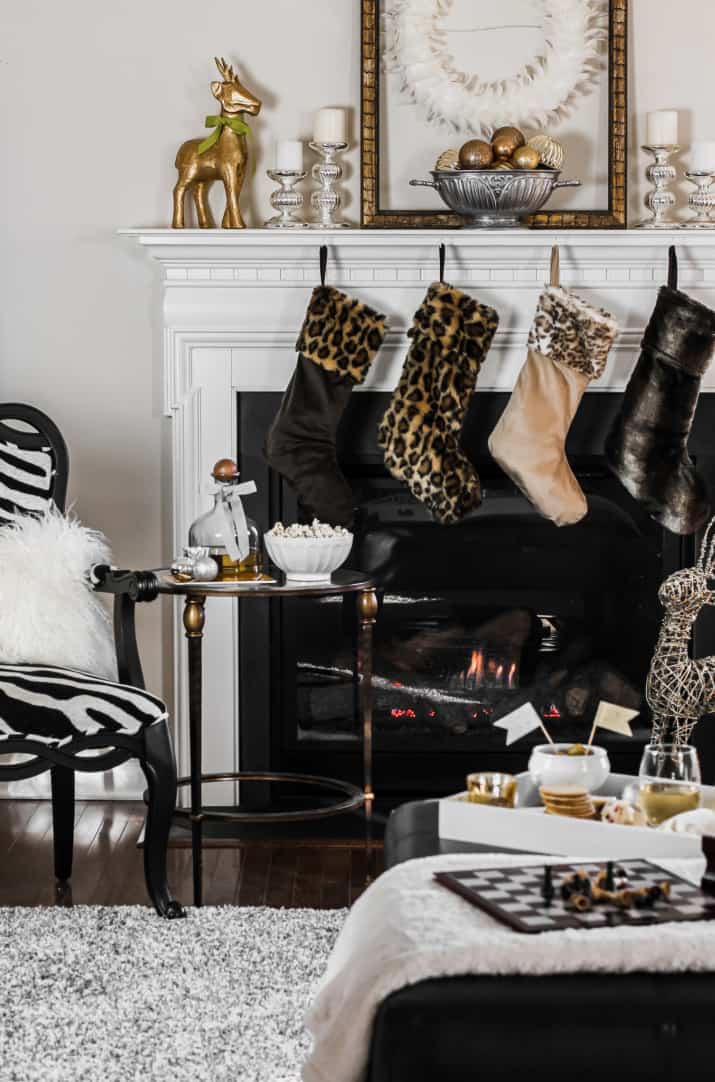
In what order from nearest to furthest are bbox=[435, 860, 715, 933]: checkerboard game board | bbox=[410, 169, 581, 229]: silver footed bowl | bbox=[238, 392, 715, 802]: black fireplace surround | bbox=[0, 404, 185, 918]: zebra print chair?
bbox=[435, 860, 715, 933]: checkerboard game board → bbox=[0, 404, 185, 918]: zebra print chair → bbox=[410, 169, 581, 229]: silver footed bowl → bbox=[238, 392, 715, 802]: black fireplace surround

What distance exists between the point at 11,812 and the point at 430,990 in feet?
8.02

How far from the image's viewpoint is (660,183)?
3525mm

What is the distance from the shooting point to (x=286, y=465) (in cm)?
347

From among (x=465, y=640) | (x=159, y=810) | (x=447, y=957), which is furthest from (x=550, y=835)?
(x=465, y=640)

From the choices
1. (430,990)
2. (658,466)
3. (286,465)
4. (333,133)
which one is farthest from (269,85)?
(430,990)

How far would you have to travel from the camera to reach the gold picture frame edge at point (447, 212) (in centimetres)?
352

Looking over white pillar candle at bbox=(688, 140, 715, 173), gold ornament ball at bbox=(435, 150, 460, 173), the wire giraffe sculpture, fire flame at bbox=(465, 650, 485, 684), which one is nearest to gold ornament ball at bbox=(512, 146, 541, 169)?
gold ornament ball at bbox=(435, 150, 460, 173)

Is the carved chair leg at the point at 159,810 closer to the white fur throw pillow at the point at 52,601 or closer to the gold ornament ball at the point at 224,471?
the white fur throw pillow at the point at 52,601

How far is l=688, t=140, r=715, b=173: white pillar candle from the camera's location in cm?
349

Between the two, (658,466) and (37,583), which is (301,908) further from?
(658,466)

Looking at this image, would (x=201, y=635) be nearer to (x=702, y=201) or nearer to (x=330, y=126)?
(x=330, y=126)

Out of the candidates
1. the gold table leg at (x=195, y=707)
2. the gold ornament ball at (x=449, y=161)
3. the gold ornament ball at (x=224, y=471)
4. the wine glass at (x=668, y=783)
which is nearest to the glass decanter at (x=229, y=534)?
the gold ornament ball at (x=224, y=471)

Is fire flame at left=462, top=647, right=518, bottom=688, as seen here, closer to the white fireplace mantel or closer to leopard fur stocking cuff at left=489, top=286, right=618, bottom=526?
leopard fur stocking cuff at left=489, top=286, right=618, bottom=526

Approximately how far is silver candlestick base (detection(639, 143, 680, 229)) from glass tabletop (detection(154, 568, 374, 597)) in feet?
4.01
